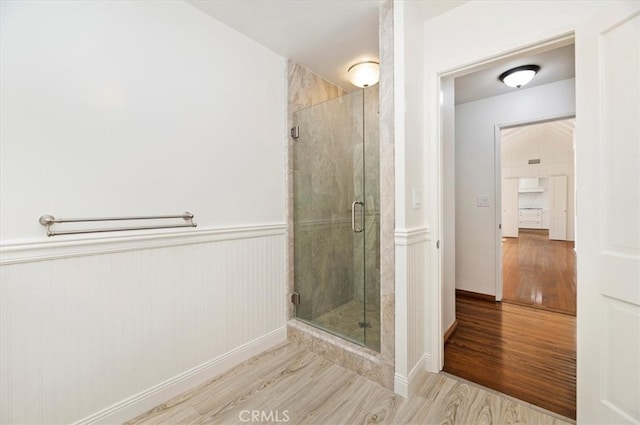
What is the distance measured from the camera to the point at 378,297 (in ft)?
6.73

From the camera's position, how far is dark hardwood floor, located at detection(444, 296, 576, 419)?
1.74 meters

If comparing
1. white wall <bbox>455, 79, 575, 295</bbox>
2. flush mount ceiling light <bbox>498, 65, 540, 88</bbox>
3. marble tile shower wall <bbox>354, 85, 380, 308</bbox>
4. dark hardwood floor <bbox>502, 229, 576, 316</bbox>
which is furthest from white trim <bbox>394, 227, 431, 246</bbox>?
dark hardwood floor <bbox>502, 229, 576, 316</bbox>

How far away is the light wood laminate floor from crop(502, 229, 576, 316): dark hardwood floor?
2140 millimetres

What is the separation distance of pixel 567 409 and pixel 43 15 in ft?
11.3

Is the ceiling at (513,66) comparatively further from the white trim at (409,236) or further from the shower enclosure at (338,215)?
the white trim at (409,236)

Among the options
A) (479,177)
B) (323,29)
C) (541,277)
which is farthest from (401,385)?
(541,277)

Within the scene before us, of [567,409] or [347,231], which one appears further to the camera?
[347,231]

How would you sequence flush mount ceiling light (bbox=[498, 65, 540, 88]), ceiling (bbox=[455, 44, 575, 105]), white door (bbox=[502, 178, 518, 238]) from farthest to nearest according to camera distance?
white door (bbox=[502, 178, 518, 238]) < flush mount ceiling light (bbox=[498, 65, 540, 88]) < ceiling (bbox=[455, 44, 575, 105])

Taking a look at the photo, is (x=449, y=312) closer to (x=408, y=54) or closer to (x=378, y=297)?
(x=378, y=297)

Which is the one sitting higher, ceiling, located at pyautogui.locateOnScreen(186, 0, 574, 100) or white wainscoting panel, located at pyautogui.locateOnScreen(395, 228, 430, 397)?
ceiling, located at pyautogui.locateOnScreen(186, 0, 574, 100)

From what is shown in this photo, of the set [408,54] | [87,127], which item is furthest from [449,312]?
[87,127]

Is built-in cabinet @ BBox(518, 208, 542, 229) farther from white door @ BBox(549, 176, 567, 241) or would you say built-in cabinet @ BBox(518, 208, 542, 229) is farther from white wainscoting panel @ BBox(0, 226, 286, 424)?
white wainscoting panel @ BBox(0, 226, 286, 424)

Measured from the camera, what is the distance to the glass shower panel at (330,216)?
226 centimetres

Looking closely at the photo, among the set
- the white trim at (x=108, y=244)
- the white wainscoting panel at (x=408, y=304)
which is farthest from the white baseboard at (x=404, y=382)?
the white trim at (x=108, y=244)
